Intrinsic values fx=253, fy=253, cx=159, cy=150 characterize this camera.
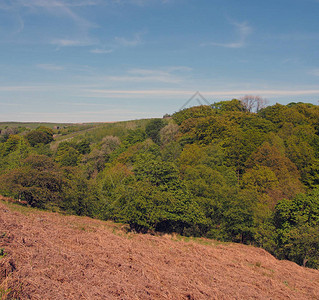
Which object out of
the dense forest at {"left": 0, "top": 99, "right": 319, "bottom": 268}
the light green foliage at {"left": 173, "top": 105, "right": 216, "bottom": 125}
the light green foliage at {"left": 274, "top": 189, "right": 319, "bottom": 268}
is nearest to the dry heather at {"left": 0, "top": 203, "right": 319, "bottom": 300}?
the light green foliage at {"left": 274, "top": 189, "right": 319, "bottom": 268}

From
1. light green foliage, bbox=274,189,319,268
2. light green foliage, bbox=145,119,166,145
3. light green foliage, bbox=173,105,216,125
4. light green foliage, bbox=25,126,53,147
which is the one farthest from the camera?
light green foliage, bbox=25,126,53,147

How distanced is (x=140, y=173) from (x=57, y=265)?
28995 millimetres

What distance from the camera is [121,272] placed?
1092cm

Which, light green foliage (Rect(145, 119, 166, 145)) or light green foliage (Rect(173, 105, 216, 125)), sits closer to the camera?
light green foliage (Rect(173, 105, 216, 125))

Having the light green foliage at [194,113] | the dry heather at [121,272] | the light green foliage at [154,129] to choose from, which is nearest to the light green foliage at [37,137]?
the light green foliage at [154,129]

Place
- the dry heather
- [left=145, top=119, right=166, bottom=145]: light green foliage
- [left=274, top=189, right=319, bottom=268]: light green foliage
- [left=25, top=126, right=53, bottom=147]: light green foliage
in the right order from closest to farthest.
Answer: the dry heather < [left=274, top=189, right=319, bottom=268]: light green foliage < [left=145, top=119, right=166, bottom=145]: light green foliage < [left=25, top=126, right=53, bottom=147]: light green foliage

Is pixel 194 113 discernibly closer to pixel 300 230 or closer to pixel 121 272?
pixel 300 230

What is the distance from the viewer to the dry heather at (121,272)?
8641 mm

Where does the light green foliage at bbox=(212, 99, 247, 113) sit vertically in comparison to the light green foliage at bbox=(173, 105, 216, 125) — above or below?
above

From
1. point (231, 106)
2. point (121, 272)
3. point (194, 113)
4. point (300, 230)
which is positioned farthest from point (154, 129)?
point (121, 272)

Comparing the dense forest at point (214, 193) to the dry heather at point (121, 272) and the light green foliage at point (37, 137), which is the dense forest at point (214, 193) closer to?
the dry heather at point (121, 272)

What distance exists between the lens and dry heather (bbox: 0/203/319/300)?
8.64m

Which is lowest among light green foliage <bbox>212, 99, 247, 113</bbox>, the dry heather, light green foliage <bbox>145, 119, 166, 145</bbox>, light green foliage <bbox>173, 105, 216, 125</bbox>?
the dry heather

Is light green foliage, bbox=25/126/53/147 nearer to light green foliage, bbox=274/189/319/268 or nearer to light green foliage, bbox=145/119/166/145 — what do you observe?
light green foliage, bbox=145/119/166/145
